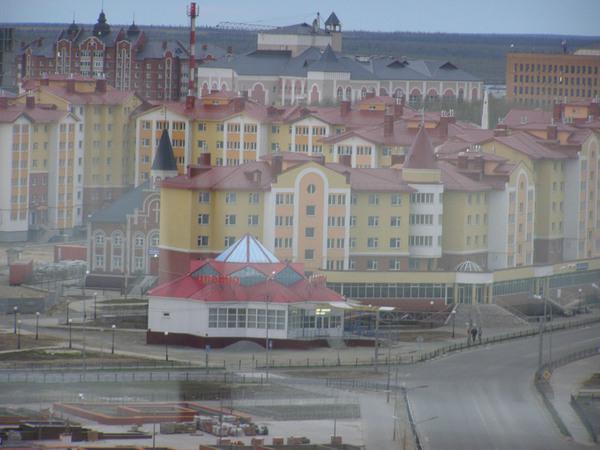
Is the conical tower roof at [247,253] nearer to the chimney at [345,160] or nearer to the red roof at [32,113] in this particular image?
the chimney at [345,160]

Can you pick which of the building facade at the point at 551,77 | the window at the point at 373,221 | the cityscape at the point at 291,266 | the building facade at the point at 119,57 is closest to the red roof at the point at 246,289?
the cityscape at the point at 291,266

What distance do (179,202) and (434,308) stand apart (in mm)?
1938

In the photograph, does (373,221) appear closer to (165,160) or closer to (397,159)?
(397,159)

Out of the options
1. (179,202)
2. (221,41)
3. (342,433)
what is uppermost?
(221,41)

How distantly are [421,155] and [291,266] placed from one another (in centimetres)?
267

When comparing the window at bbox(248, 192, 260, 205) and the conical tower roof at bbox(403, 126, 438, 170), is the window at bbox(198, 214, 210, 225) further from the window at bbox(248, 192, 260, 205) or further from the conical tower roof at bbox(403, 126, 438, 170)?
the conical tower roof at bbox(403, 126, 438, 170)

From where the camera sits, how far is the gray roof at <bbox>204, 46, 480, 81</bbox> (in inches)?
1134

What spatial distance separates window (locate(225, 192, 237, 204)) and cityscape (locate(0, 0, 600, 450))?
13 mm

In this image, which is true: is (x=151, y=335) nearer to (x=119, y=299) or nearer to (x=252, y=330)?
(x=252, y=330)

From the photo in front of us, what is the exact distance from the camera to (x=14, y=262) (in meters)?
20.0

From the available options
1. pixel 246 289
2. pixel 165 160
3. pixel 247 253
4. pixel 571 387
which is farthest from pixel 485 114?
pixel 571 387

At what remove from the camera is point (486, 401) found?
46.7 ft

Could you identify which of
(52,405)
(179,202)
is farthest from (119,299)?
(52,405)

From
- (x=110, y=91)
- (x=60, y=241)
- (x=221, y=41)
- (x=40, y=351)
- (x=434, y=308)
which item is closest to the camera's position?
(x=40, y=351)
